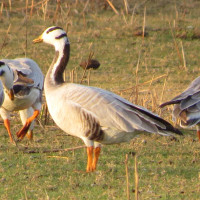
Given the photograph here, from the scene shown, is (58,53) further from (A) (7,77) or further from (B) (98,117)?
(B) (98,117)

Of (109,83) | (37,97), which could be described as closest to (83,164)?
(37,97)

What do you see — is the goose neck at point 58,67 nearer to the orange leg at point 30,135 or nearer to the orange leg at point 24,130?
the orange leg at point 24,130

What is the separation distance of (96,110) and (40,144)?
5.21 feet

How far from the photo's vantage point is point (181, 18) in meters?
14.7

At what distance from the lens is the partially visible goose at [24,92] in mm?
7301

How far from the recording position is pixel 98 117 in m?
5.79

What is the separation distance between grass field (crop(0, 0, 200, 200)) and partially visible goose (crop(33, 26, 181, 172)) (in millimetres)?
371

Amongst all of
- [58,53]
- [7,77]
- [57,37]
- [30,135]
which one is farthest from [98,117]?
[30,135]

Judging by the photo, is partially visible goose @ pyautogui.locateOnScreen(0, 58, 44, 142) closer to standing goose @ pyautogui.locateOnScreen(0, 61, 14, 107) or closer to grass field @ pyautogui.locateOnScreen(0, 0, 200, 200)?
standing goose @ pyautogui.locateOnScreen(0, 61, 14, 107)

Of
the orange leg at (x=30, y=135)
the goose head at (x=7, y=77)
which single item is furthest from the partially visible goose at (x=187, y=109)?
the orange leg at (x=30, y=135)

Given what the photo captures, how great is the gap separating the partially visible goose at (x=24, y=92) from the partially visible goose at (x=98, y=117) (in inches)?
52.5

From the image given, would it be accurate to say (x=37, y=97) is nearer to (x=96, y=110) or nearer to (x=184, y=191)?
(x=96, y=110)

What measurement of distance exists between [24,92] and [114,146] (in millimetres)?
1284

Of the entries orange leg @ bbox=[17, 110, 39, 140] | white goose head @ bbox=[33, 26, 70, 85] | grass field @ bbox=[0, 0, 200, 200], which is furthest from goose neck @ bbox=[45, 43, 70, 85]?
orange leg @ bbox=[17, 110, 39, 140]
